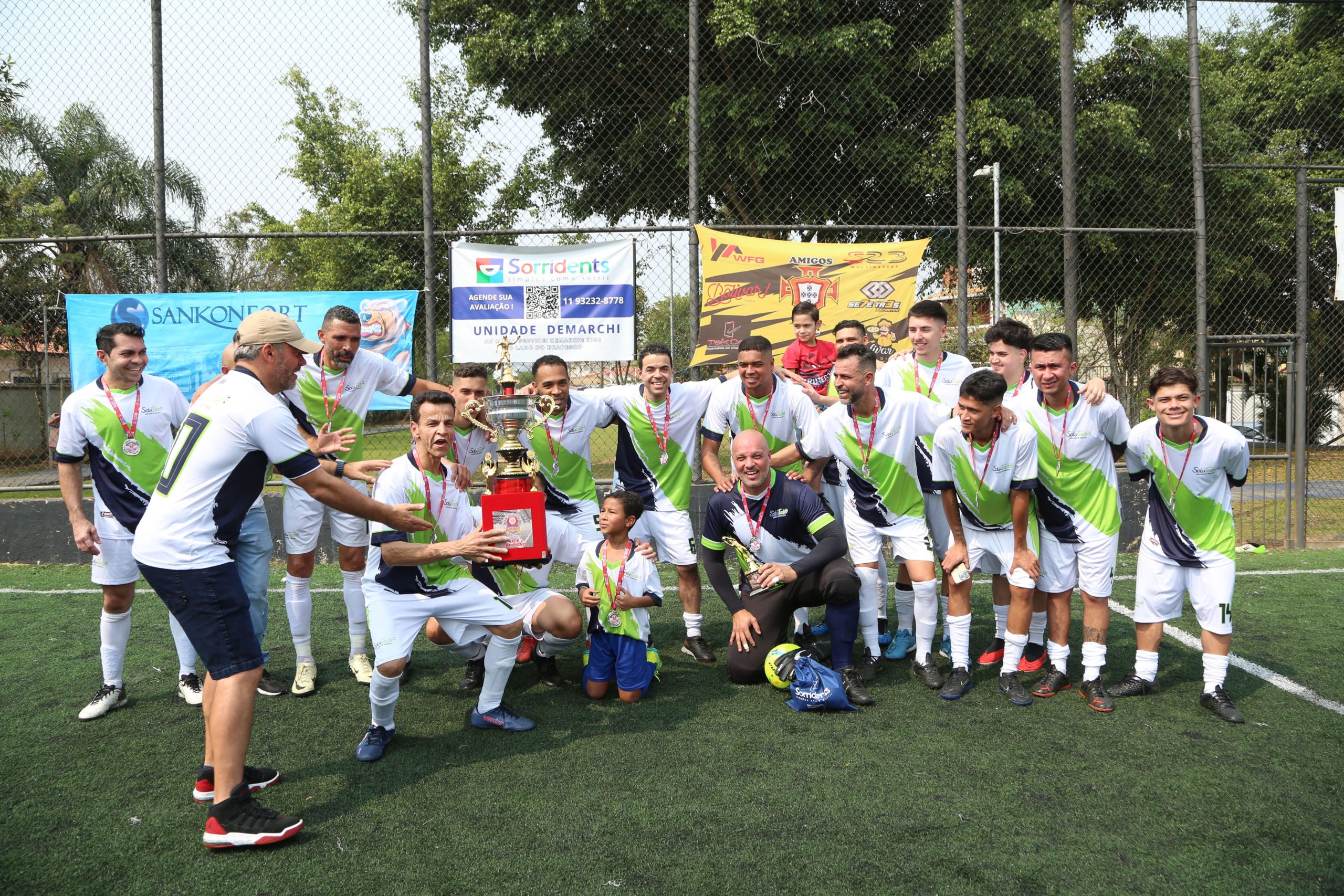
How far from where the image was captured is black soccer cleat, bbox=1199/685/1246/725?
4.64 m

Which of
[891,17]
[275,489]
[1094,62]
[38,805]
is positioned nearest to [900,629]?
[38,805]

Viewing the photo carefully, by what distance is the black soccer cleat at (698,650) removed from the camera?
5840mm

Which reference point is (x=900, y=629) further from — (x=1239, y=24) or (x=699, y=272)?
(x=1239, y=24)

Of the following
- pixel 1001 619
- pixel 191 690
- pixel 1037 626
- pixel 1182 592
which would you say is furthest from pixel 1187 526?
pixel 191 690

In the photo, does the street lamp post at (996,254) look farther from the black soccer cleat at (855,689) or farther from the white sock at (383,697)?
the white sock at (383,697)

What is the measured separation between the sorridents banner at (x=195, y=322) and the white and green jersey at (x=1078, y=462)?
561cm

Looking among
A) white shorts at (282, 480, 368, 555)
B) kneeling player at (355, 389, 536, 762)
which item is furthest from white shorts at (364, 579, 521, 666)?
white shorts at (282, 480, 368, 555)

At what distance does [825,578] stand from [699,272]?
13.0ft

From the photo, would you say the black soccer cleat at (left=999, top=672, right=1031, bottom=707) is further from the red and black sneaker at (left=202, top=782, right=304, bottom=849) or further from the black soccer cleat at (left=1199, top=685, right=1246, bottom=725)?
the red and black sneaker at (left=202, top=782, right=304, bottom=849)

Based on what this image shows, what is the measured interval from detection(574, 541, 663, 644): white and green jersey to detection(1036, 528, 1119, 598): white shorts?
7.74ft

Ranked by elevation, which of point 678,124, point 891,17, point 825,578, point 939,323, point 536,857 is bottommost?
point 536,857

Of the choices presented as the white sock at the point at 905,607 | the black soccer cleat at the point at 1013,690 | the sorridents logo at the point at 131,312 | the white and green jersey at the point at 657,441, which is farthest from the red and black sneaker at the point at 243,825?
the sorridents logo at the point at 131,312

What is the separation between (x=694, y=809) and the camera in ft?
12.1

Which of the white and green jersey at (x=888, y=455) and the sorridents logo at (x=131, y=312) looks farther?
the sorridents logo at (x=131, y=312)
